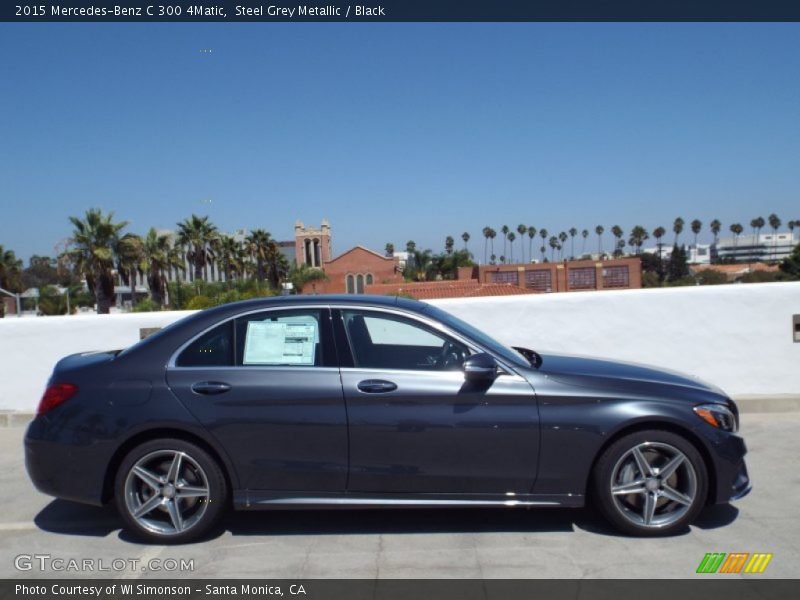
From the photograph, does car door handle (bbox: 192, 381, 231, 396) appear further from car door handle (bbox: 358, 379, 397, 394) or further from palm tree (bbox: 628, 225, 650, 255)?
palm tree (bbox: 628, 225, 650, 255)

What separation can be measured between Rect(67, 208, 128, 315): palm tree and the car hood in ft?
135

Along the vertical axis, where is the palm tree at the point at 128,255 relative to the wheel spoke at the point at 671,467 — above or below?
above

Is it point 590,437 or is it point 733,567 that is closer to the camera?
point 733,567

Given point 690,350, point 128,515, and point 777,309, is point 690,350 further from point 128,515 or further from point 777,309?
point 128,515

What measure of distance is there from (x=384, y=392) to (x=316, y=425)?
47 centimetres

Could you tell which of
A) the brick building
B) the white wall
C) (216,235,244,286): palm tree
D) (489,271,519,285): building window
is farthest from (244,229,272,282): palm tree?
the white wall

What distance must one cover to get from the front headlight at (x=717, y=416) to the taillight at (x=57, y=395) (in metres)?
3.98

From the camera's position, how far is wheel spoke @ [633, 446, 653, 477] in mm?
4391

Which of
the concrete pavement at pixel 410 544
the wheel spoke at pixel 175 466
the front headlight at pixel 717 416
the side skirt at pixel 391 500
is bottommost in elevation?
the concrete pavement at pixel 410 544

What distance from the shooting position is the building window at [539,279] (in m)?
59.4

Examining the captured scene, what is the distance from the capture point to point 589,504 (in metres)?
4.90

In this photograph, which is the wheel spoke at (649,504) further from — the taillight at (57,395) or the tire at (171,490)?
the taillight at (57,395)

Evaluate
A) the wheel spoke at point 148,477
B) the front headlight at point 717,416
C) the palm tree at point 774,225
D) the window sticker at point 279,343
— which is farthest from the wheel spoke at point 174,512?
the palm tree at point 774,225
